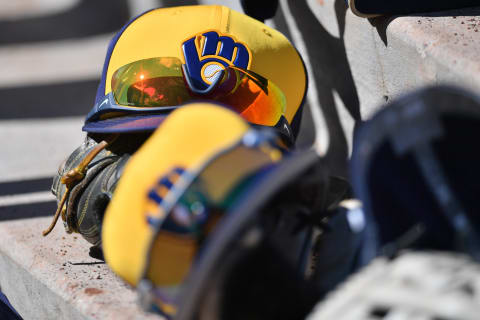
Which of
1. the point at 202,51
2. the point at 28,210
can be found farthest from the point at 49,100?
the point at 202,51

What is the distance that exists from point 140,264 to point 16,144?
5.79 feet

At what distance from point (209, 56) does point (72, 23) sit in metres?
2.46

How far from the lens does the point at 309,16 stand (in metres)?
2.06

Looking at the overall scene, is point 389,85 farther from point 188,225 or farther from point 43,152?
point 43,152

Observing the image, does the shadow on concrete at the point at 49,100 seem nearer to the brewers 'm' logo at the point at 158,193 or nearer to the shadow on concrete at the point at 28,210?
the shadow on concrete at the point at 28,210

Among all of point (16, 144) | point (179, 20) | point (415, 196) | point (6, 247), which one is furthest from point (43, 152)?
point (415, 196)

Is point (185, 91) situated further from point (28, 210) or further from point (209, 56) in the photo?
point (28, 210)

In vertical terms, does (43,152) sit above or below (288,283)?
below

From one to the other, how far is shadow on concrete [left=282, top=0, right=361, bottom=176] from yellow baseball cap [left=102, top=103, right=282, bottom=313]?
102 cm

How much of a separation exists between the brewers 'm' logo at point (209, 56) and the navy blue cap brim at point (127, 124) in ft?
0.43

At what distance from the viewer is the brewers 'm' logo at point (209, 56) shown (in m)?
1.38

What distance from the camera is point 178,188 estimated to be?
82cm

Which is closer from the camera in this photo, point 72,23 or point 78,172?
point 78,172

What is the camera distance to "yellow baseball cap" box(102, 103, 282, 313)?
833mm
